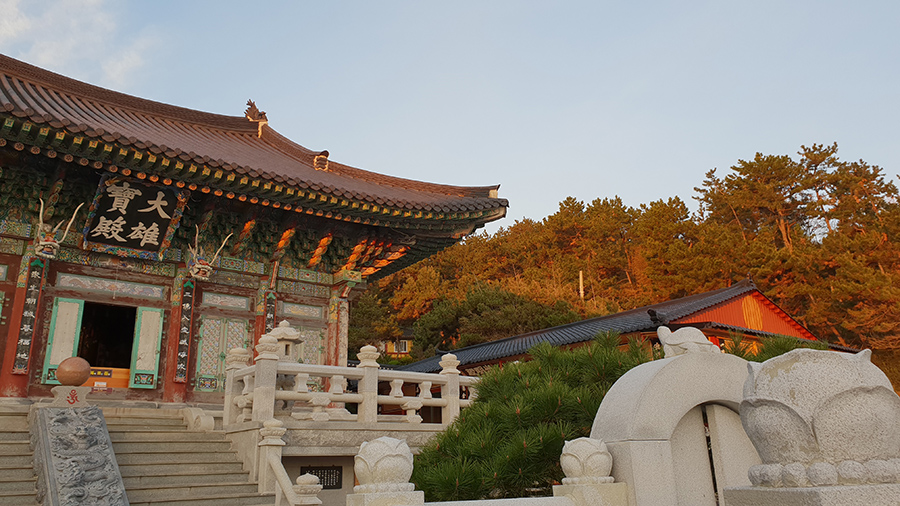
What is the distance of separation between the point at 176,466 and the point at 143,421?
1.80m

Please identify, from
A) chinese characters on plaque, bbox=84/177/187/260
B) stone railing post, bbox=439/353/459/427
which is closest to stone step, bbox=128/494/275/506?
stone railing post, bbox=439/353/459/427

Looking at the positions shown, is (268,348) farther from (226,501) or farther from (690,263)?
(690,263)

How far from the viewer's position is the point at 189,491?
6.70m

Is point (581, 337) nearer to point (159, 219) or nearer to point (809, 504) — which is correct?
point (159, 219)

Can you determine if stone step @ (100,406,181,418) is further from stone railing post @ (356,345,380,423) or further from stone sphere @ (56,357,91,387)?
stone railing post @ (356,345,380,423)

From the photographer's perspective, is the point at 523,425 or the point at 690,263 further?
the point at 690,263

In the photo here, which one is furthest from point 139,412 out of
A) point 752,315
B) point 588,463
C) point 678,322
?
point 752,315

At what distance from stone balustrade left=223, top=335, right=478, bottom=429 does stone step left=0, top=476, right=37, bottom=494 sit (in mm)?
2361

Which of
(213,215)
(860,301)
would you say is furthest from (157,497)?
(860,301)

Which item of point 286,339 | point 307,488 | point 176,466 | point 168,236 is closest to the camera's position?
point 307,488

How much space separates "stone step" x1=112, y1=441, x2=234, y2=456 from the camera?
23.8ft

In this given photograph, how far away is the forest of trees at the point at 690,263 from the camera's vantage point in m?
27.1

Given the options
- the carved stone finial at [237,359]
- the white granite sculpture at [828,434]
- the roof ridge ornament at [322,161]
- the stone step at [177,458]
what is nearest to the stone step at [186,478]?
the stone step at [177,458]

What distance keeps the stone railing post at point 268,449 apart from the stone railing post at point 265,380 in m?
0.33
